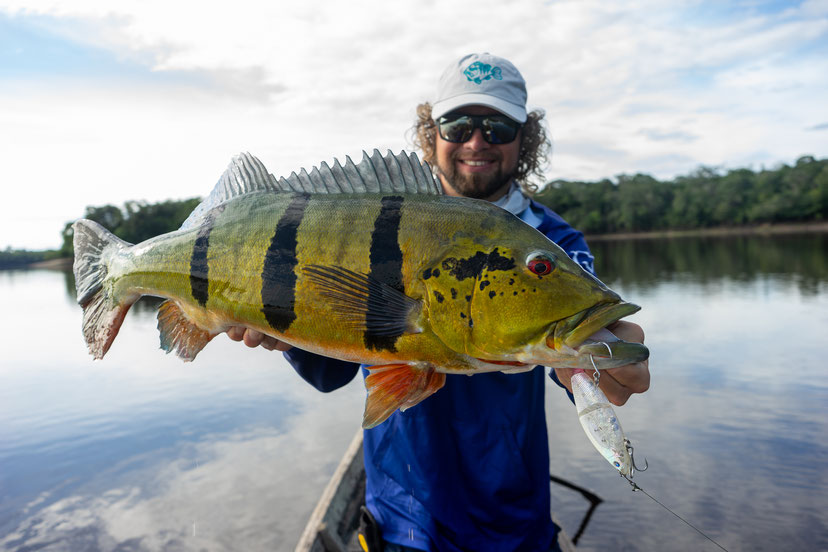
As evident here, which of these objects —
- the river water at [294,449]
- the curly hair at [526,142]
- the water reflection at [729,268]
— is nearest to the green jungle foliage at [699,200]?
the water reflection at [729,268]

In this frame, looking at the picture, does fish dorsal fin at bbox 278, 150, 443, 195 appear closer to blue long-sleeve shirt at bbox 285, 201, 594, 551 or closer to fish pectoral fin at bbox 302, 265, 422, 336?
fish pectoral fin at bbox 302, 265, 422, 336

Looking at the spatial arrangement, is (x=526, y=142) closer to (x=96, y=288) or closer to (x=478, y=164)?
(x=478, y=164)

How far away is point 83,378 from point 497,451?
17.7 meters

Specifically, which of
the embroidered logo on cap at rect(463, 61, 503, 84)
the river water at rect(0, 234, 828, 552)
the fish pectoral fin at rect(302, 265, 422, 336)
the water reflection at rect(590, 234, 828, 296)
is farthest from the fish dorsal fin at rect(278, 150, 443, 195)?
the water reflection at rect(590, 234, 828, 296)

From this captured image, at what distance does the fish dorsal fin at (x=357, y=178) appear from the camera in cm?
231

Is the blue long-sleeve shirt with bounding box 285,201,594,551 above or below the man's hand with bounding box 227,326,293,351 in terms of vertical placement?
below

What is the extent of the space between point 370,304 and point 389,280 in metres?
0.12

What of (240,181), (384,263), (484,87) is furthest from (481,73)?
(384,263)

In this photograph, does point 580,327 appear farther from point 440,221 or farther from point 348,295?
point 348,295

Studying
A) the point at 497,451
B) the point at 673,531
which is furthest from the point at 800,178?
the point at 497,451

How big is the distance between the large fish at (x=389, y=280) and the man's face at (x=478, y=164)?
1.64 meters

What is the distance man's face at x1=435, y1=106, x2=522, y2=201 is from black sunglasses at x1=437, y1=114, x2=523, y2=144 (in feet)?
0.10

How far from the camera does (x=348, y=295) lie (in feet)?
6.87

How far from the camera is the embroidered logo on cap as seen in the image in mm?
3793
